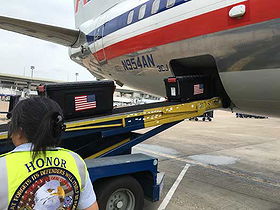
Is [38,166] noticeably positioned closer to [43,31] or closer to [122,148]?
[122,148]

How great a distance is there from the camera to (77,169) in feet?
4.97

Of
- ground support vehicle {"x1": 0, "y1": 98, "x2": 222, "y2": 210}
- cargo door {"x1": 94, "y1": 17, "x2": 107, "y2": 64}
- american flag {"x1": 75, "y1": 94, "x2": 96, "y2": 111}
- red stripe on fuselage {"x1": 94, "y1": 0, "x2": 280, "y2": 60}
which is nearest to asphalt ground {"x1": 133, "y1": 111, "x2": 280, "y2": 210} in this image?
ground support vehicle {"x1": 0, "y1": 98, "x2": 222, "y2": 210}

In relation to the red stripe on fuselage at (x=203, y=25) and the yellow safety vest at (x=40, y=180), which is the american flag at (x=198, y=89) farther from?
the yellow safety vest at (x=40, y=180)

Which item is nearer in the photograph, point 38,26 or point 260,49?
point 260,49

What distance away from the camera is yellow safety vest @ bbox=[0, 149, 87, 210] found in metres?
1.31

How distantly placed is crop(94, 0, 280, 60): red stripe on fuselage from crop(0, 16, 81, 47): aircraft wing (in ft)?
7.54

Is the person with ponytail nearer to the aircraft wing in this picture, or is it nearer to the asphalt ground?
the asphalt ground

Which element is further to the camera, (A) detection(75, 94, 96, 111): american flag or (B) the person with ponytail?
(A) detection(75, 94, 96, 111): american flag

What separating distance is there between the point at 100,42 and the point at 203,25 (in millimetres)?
3541

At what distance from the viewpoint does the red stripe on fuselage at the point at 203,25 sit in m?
3.61

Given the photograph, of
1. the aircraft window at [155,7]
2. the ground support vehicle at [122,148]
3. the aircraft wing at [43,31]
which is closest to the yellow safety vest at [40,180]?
the ground support vehicle at [122,148]

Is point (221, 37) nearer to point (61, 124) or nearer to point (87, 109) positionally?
point (87, 109)

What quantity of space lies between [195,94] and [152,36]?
138cm

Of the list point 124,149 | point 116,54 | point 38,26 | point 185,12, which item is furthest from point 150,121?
point 38,26
